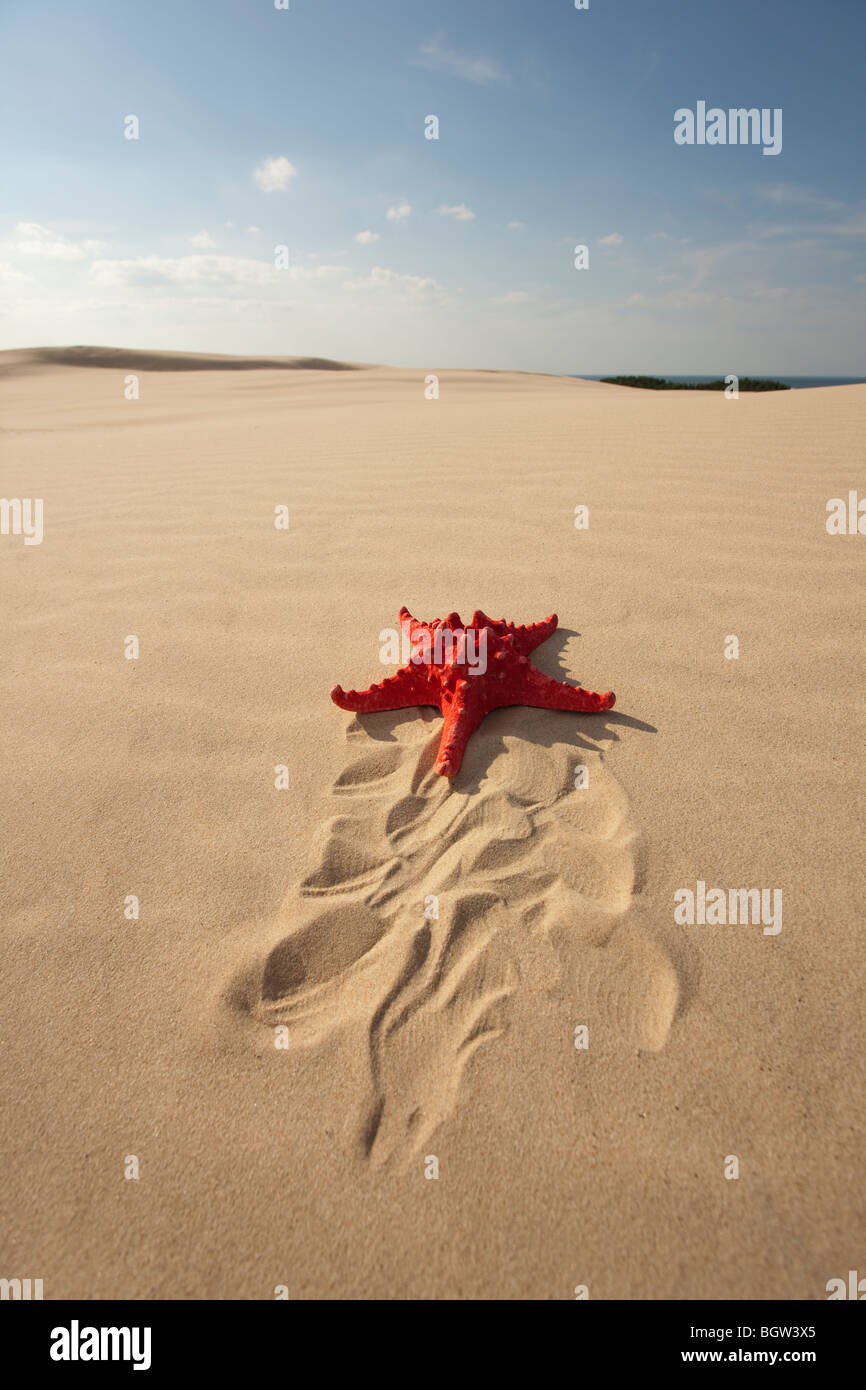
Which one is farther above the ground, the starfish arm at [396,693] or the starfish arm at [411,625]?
the starfish arm at [411,625]

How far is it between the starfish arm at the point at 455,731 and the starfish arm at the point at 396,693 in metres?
0.11

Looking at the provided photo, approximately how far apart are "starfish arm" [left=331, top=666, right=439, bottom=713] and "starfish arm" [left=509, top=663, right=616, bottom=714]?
32 centimetres

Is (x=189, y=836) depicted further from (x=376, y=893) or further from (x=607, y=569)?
(x=607, y=569)

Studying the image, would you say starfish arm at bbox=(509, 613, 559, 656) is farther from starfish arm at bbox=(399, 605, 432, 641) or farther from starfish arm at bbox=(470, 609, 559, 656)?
starfish arm at bbox=(399, 605, 432, 641)

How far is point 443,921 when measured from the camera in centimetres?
175

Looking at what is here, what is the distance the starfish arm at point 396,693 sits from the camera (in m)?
2.42

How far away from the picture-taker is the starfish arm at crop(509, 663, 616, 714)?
2400 mm

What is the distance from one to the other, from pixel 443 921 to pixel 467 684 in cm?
85
